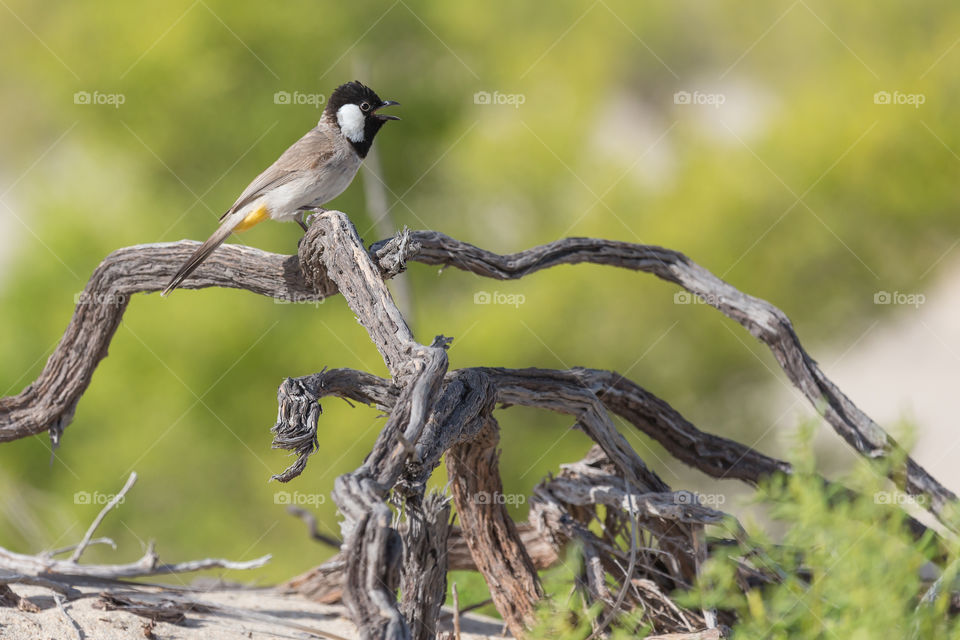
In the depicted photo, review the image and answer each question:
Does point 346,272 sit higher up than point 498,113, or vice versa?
point 498,113

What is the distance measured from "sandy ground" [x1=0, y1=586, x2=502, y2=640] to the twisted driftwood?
0.58 feet

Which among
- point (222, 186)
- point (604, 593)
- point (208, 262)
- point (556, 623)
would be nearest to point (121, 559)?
point (222, 186)

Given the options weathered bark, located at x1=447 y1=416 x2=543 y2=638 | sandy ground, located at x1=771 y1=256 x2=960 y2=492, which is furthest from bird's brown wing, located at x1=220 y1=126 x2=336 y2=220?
sandy ground, located at x1=771 y1=256 x2=960 y2=492

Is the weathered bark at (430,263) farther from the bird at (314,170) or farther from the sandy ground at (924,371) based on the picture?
the sandy ground at (924,371)

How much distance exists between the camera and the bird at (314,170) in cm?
249

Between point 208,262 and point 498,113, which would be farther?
point 498,113

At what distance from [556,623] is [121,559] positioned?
5.80m

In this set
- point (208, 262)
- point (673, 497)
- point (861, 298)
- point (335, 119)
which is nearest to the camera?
point (673, 497)

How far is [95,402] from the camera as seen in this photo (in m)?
5.55

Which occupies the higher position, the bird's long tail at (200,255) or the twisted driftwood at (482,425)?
the bird's long tail at (200,255)

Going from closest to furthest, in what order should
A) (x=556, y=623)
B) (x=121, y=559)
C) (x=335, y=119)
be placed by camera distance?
(x=556, y=623), (x=335, y=119), (x=121, y=559)

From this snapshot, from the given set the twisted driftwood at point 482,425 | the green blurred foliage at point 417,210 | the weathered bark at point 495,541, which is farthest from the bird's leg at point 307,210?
the green blurred foliage at point 417,210

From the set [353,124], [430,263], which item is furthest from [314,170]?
[430,263]

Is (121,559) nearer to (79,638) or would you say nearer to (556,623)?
(79,638)
